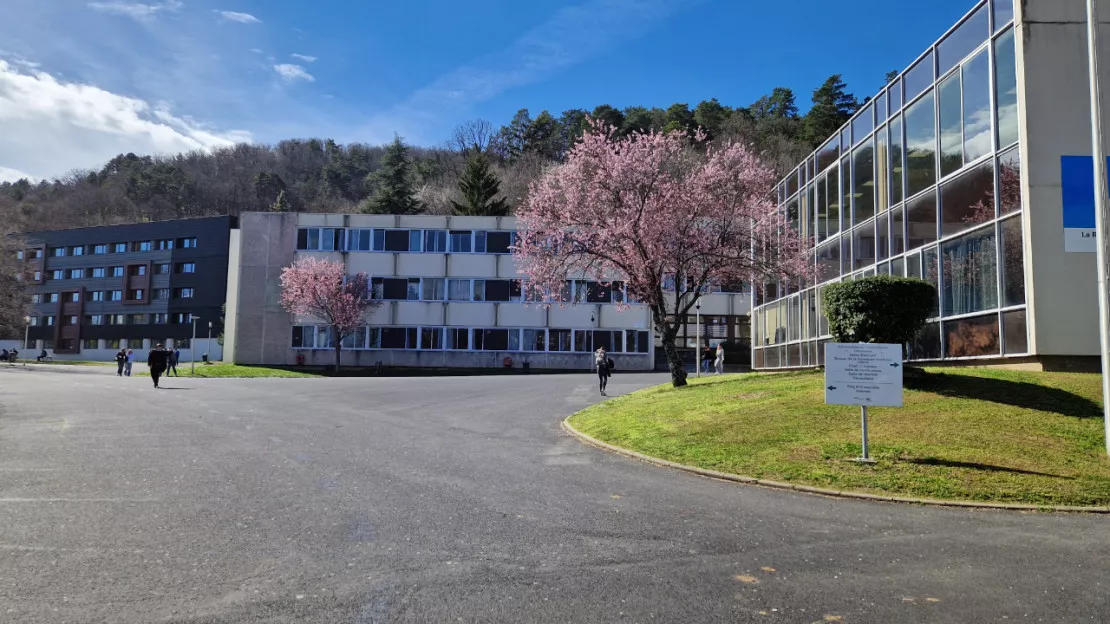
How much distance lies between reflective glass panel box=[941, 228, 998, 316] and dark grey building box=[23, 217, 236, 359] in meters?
74.9

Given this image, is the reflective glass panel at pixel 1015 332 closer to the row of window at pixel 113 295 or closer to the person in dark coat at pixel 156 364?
the person in dark coat at pixel 156 364

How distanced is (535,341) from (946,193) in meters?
38.6

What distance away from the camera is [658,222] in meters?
21.9

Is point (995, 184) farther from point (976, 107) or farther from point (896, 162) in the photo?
point (896, 162)

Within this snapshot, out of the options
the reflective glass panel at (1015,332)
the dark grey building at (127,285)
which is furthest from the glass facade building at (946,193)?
the dark grey building at (127,285)

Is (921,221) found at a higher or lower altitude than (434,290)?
lower

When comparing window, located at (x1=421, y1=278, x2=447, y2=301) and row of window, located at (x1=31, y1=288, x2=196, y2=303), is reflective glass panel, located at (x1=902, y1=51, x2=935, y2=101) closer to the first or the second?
window, located at (x1=421, y1=278, x2=447, y2=301)

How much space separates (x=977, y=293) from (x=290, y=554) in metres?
15.6

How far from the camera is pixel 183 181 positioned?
4641 inches

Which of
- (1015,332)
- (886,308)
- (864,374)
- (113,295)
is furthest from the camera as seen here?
(113,295)

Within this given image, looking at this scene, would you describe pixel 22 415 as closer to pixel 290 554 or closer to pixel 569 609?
pixel 290 554

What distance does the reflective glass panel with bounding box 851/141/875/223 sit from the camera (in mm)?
21641

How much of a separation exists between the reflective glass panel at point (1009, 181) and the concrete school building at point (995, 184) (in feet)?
0.12

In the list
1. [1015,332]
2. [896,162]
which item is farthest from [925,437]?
[896,162]
